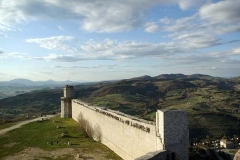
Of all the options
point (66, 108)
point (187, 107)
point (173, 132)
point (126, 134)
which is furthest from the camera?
point (187, 107)

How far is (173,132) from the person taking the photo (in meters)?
15.6

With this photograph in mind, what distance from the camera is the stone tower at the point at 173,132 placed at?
15.4 m

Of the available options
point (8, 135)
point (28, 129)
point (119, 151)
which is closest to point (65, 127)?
point (28, 129)

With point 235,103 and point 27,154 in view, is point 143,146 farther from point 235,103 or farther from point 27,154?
point 235,103

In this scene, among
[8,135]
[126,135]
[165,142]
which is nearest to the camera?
[165,142]

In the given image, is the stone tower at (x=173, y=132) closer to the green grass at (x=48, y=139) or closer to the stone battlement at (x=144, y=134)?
the stone battlement at (x=144, y=134)

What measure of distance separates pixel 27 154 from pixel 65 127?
12.7 meters

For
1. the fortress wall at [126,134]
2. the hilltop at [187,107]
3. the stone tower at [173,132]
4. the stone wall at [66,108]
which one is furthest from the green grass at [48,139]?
the hilltop at [187,107]

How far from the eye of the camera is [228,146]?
62.8 m

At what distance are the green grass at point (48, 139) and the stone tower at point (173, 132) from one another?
8497 mm

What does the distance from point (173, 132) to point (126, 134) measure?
676 centimetres

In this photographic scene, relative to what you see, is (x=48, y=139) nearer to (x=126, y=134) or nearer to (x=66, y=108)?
(x=126, y=134)

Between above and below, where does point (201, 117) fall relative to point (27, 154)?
below

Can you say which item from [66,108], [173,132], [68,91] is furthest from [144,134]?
[68,91]
